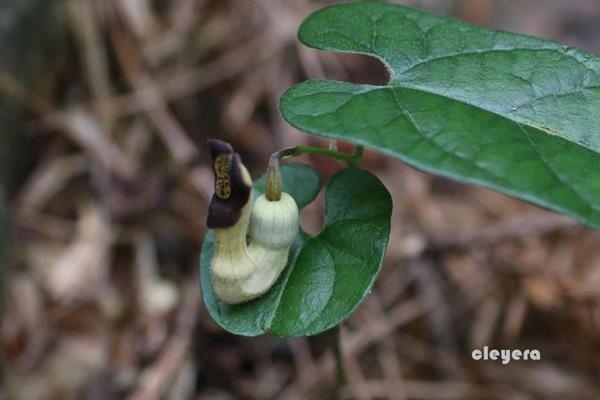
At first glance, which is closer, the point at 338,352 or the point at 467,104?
the point at 467,104

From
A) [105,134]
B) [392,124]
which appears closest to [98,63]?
[105,134]

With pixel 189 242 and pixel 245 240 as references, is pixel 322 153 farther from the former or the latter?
pixel 189 242

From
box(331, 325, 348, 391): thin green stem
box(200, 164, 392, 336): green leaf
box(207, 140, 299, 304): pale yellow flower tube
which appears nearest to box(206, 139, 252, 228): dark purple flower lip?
box(207, 140, 299, 304): pale yellow flower tube

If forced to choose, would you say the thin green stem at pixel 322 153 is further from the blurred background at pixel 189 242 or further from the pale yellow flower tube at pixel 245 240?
the blurred background at pixel 189 242

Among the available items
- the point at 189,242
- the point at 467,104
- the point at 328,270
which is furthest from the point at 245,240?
the point at 189,242

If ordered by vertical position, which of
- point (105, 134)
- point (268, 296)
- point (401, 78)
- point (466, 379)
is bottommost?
point (466, 379)

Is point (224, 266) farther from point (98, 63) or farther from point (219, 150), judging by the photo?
point (98, 63)
